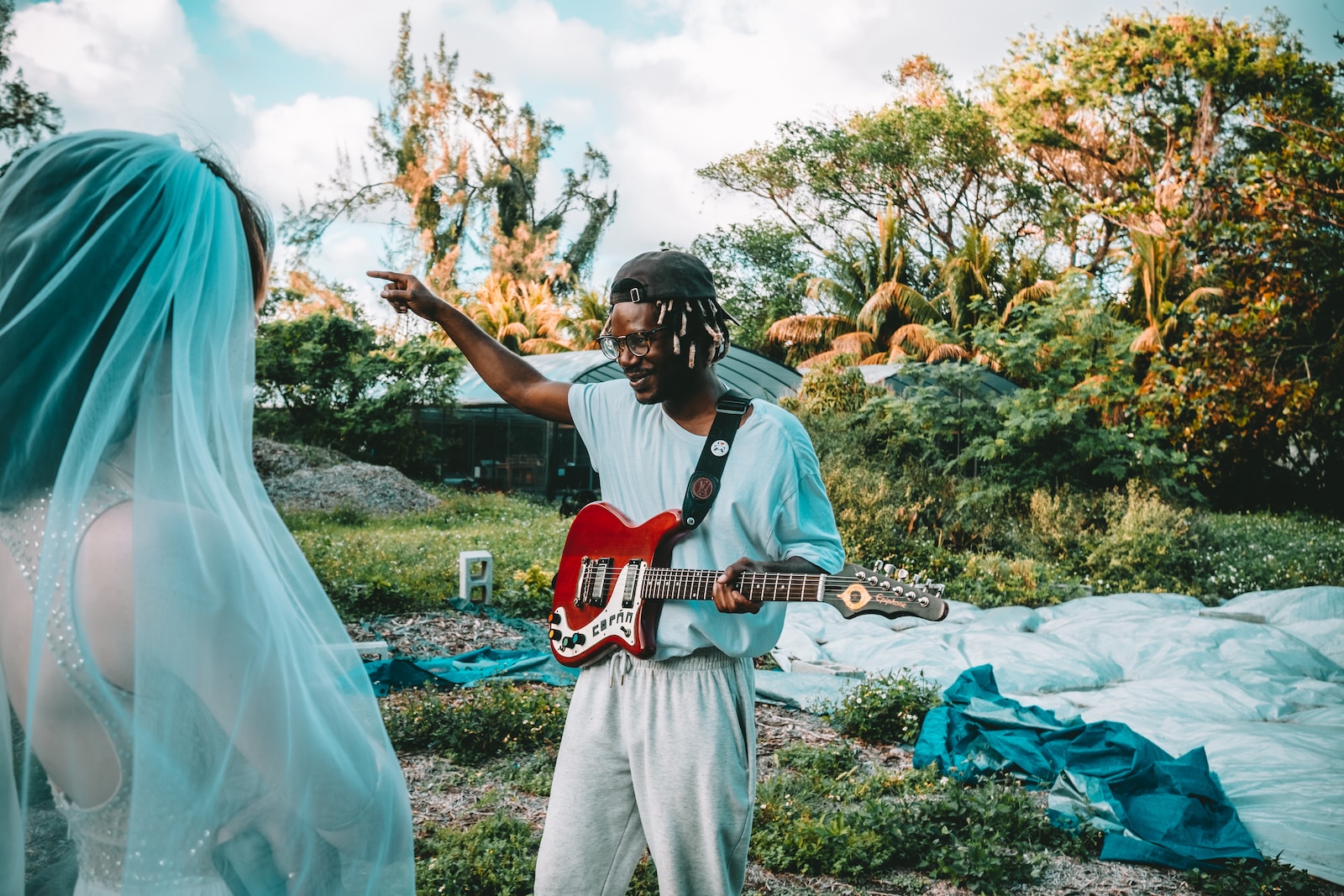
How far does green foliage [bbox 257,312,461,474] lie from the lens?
17.2m

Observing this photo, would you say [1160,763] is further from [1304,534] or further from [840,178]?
[840,178]

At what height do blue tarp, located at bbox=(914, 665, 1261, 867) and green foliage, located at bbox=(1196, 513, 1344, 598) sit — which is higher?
green foliage, located at bbox=(1196, 513, 1344, 598)

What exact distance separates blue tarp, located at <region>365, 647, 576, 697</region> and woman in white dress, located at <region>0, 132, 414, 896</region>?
177 inches

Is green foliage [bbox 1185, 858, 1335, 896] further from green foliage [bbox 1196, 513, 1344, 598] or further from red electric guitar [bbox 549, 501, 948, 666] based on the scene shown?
green foliage [bbox 1196, 513, 1344, 598]

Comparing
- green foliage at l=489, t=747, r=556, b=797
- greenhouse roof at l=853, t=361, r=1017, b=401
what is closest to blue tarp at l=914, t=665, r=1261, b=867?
green foliage at l=489, t=747, r=556, b=797

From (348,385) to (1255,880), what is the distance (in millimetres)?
16816

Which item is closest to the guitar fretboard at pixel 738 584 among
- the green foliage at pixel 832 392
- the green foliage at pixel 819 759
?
the green foliage at pixel 819 759

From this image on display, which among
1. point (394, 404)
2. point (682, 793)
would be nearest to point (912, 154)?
point (394, 404)

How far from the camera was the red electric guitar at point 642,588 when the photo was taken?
88.4 inches

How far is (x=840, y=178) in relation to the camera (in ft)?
91.9

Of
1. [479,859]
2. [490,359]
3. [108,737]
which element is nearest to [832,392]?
[479,859]

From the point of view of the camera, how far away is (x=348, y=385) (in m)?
17.9

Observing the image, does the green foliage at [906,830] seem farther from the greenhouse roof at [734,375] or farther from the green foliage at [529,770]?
the greenhouse roof at [734,375]

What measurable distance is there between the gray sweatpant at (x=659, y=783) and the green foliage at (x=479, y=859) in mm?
1230
